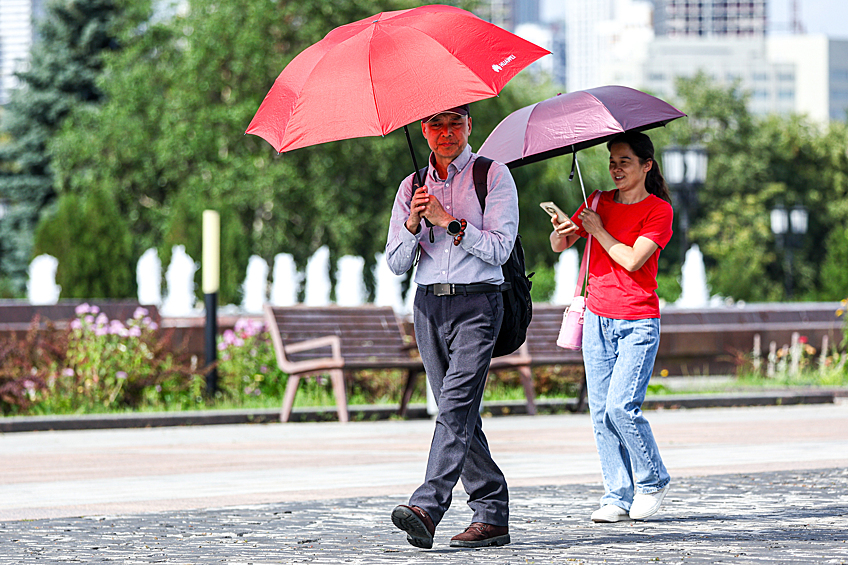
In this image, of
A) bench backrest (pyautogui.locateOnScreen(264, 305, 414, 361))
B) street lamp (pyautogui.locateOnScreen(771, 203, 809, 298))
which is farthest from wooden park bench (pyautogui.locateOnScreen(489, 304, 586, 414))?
street lamp (pyautogui.locateOnScreen(771, 203, 809, 298))

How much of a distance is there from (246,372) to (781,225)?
2867 centimetres

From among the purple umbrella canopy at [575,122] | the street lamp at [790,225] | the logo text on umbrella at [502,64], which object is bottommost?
the purple umbrella canopy at [575,122]

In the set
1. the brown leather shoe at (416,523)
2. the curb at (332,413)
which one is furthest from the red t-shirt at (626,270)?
the curb at (332,413)

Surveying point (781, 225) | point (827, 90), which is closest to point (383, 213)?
point (781, 225)

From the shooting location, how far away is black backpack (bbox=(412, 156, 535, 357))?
5.34m

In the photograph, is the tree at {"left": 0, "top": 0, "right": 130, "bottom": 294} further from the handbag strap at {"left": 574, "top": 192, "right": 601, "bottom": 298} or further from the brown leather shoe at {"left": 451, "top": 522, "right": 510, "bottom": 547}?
the brown leather shoe at {"left": 451, "top": 522, "right": 510, "bottom": 547}

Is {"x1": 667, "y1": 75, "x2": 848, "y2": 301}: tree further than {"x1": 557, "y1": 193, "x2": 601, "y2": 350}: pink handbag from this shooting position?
Yes

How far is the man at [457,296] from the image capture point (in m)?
5.13

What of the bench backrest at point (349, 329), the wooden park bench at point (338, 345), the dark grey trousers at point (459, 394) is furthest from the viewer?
the bench backrest at point (349, 329)

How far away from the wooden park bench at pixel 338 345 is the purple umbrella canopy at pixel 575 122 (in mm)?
5808

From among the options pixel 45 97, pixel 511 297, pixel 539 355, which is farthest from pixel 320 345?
pixel 45 97

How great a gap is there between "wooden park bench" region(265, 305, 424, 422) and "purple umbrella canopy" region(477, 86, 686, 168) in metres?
5.81

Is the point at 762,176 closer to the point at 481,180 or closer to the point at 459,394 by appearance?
the point at 481,180

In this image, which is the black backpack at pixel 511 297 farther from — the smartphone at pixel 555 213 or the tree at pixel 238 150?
the tree at pixel 238 150
